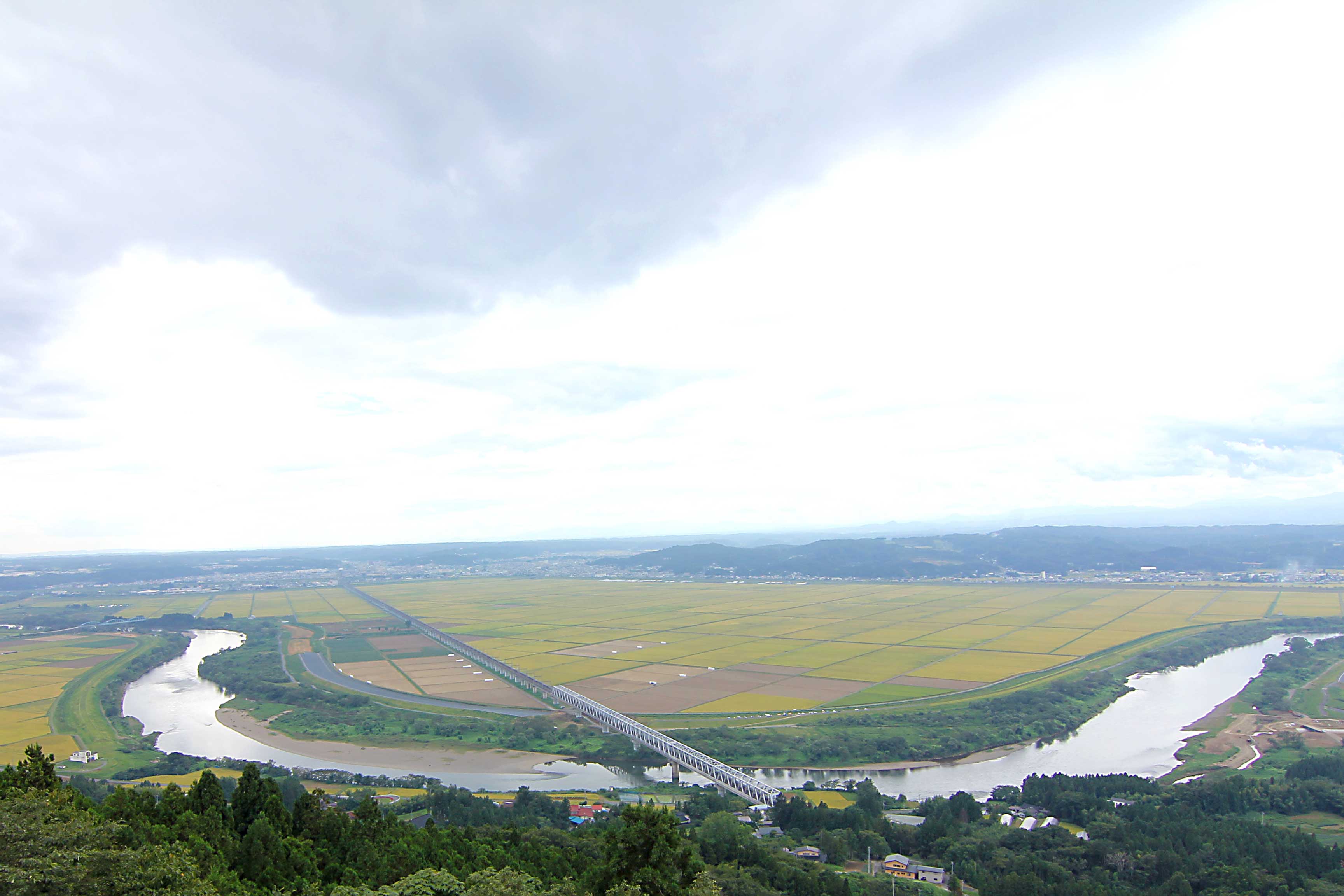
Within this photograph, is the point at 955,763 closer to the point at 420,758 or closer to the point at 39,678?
the point at 420,758

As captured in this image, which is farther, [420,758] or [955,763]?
[420,758]

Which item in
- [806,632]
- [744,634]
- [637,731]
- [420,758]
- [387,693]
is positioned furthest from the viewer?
[744,634]

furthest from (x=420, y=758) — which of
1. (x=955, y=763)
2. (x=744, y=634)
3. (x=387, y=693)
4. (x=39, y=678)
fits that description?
(x=744, y=634)

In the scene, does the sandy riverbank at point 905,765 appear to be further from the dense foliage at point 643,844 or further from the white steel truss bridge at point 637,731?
the dense foliage at point 643,844

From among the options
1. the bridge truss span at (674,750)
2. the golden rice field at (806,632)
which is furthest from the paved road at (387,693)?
the golden rice field at (806,632)

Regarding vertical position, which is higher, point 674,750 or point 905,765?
point 674,750

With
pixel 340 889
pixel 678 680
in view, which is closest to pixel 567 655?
pixel 678 680

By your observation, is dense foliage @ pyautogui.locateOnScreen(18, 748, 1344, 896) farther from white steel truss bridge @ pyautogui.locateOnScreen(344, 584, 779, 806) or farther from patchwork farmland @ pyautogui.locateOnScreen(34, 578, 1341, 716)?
patchwork farmland @ pyautogui.locateOnScreen(34, 578, 1341, 716)
